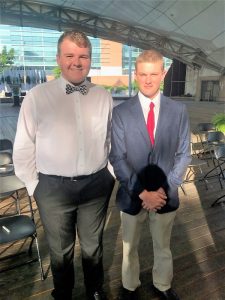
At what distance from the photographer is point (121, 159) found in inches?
73.8

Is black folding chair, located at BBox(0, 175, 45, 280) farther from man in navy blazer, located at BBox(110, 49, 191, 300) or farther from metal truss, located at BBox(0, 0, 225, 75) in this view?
metal truss, located at BBox(0, 0, 225, 75)

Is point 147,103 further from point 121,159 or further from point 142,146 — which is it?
point 121,159

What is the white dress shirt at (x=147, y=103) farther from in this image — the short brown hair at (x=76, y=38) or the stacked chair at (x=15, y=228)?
the stacked chair at (x=15, y=228)

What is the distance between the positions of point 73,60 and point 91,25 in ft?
67.2

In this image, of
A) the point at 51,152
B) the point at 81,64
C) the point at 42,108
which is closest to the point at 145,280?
the point at 51,152

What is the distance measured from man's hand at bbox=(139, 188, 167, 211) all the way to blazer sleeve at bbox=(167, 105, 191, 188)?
0.12 m

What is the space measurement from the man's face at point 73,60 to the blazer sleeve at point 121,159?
367mm

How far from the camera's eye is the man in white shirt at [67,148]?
67.6 inches

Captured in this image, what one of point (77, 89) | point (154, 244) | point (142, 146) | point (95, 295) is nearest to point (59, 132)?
point (77, 89)

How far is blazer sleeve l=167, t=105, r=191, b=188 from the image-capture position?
1894mm

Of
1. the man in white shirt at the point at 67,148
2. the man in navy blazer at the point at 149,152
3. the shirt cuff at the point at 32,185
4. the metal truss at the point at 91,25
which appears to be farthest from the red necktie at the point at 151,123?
the metal truss at the point at 91,25

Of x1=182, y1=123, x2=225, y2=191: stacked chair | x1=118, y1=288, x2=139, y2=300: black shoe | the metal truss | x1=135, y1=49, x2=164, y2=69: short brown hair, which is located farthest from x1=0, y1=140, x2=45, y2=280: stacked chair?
the metal truss

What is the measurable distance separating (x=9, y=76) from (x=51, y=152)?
2419 cm

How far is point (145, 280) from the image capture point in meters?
2.50
